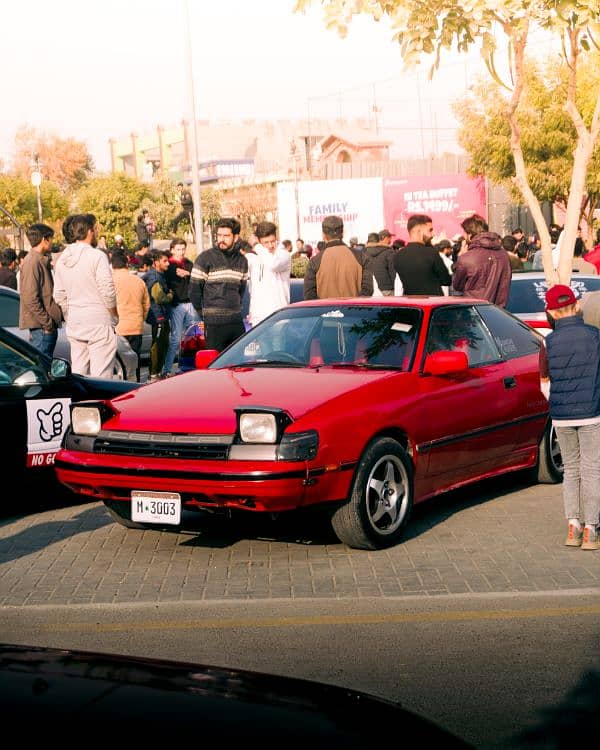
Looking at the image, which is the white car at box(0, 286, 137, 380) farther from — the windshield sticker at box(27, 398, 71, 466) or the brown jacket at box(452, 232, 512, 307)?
the windshield sticker at box(27, 398, 71, 466)

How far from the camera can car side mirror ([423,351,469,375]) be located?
8.62m

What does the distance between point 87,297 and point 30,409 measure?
2.95m

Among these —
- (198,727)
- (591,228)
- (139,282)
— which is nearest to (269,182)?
(591,228)

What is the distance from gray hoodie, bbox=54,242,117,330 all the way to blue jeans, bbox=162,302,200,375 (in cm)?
533

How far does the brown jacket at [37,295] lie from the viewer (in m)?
13.7

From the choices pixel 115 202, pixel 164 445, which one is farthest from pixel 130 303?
pixel 115 202

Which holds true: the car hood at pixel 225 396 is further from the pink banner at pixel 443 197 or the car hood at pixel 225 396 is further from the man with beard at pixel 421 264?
the pink banner at pixel 443 197

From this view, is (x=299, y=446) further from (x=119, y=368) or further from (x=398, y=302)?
(x=119, y=368)

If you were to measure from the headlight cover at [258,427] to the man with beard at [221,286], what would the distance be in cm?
577

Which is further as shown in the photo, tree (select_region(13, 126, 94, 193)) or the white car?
tree (select_region(13, 126, 94, 193))

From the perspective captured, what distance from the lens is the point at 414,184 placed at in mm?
66812

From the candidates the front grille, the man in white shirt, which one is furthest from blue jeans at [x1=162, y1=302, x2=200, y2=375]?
the front grille

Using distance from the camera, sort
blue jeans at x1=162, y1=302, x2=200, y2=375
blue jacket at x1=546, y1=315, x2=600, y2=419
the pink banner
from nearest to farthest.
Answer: blue jacket at x1=546, y1=315, x2=600, y2=419
blue jeans at x1=162, y1=302, x2=200, y2=375
the pink banner

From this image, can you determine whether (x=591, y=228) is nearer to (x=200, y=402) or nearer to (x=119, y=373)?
(x=119, y=373)
